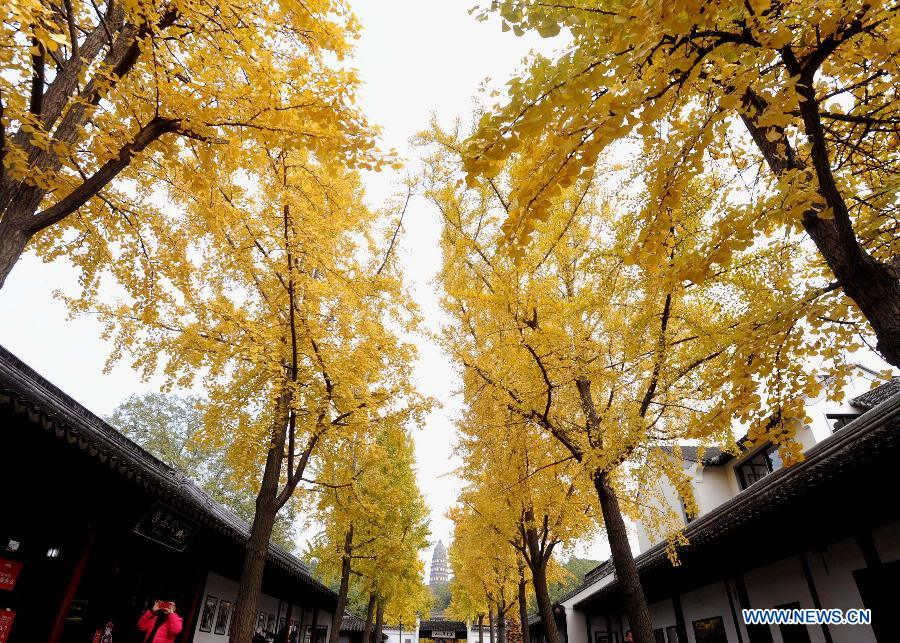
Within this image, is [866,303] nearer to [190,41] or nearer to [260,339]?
[190,41]

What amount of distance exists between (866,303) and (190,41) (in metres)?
5.95

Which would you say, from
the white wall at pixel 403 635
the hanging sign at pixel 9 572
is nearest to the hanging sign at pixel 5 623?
the hanging sign at pixel 9 572

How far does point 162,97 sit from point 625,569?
26.0 feet

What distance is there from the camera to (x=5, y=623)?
533cm

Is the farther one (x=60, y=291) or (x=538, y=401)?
(x=538, y=401)

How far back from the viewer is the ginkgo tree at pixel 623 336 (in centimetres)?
388

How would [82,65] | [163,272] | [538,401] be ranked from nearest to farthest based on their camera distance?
1. [82,65]
2. [163,272]
3. [538,401]

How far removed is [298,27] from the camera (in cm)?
412

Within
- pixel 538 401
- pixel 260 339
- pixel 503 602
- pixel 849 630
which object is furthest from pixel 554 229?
pixel 503 602

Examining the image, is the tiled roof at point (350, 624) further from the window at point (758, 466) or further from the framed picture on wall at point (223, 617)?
the window at point (758, 466)

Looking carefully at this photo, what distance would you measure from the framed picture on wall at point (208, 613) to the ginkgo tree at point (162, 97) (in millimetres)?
10349

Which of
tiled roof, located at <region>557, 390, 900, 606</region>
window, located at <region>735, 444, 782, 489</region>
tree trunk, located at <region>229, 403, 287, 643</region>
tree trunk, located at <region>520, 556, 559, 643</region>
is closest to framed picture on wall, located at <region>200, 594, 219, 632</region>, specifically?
tree trunk, located at <region>229, 403, 287, 643</region>

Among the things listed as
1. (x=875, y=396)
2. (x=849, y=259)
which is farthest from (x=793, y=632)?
(x=849, y=259)

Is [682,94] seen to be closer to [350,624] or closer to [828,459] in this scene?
[828,459]
